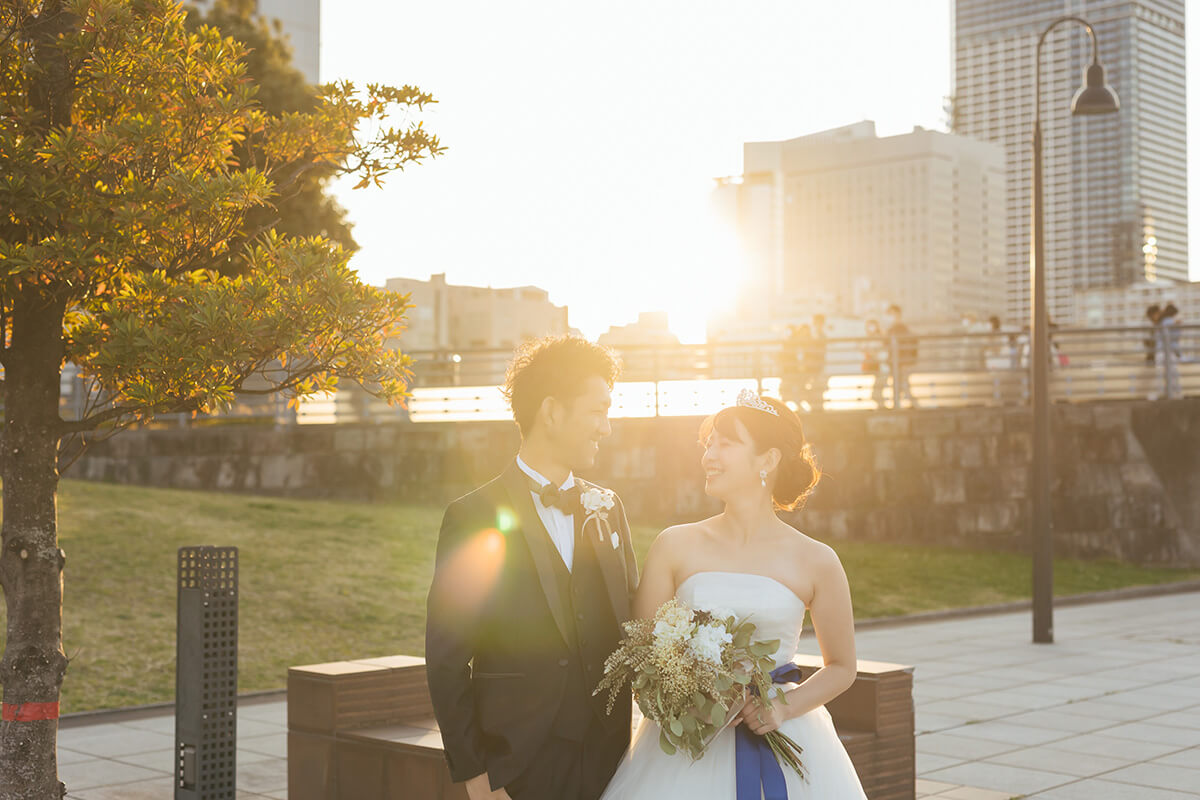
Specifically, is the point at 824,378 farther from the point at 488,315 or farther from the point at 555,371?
the point at 488,315

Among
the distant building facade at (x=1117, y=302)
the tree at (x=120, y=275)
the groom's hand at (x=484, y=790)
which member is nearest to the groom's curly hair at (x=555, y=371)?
the groom's hand at (x=484, y=790)

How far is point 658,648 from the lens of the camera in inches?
154

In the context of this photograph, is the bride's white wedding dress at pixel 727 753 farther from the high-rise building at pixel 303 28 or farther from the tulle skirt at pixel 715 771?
the high-rise building at pixel 303 28

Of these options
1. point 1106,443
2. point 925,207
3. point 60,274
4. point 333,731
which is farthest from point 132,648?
point 925,207

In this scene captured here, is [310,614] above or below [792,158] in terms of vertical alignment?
below

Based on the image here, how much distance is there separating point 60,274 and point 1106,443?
1964cm

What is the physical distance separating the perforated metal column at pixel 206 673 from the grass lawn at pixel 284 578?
4.85 meters

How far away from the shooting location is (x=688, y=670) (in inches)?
155

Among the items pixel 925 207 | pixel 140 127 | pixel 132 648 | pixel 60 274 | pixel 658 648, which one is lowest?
pixel 132 648

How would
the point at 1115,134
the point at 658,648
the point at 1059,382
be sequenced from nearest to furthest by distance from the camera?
the point at 658,648 → the point at 1059,382 → the point at 1115,134

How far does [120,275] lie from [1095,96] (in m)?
12.4

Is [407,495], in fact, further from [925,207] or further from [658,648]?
[925,207]

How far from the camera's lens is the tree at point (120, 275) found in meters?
5.51

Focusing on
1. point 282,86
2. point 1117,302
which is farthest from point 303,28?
point 1117,302
